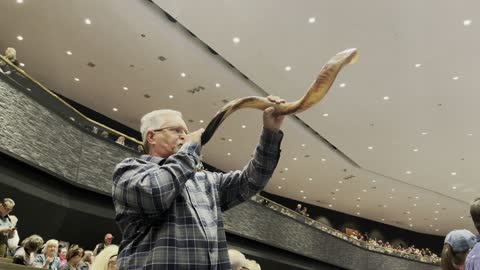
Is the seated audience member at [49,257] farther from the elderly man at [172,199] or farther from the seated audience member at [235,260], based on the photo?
the elderly man at [172,199]

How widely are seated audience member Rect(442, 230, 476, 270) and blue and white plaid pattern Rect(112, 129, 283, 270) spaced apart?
1.40m

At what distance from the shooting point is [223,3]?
8.89m

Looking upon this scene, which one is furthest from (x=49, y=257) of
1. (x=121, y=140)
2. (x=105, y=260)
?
(x=121, y=140)

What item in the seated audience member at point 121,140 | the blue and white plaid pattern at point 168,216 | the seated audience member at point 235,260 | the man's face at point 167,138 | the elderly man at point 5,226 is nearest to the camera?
the blue and white plaid pattern at point 168,216

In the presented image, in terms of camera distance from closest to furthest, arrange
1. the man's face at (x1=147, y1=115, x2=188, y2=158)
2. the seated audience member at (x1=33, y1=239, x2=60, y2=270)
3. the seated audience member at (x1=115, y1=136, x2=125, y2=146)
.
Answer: the man's face at (x1=147, y1=115, x2=188, y2=158) < the seated audience member at (x1=33, y1=239, x2=60, y2=270) < the seated audience member at (x1=115, y1=136, x2=125, y2=146)

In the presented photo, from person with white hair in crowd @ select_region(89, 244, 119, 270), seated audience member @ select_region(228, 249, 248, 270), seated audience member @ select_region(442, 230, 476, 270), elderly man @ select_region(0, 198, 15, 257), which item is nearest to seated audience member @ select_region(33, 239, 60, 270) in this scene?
elderly man @ select_region(0, 198, 15, 257)

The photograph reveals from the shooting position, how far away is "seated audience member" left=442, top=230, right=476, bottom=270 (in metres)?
2.45

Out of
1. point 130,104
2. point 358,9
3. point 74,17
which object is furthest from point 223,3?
point 130,104

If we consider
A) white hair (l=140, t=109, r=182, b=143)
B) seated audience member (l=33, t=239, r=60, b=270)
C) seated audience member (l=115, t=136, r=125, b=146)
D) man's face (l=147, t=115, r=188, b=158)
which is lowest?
man's face (l=147, t=115, r=188, b=158)

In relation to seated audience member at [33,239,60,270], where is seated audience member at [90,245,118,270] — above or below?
below

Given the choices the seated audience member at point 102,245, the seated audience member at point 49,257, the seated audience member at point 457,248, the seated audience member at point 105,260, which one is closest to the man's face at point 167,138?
the seated audience member at point 105,260

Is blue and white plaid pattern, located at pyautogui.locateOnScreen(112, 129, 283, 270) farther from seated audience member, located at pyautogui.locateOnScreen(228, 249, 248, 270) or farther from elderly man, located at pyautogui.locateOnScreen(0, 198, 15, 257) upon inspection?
elderly man, located at pyautogui.locateOnScreen(0, 198, 15, 257)

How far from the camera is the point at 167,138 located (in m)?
1.76

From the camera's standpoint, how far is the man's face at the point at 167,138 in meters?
1.76
